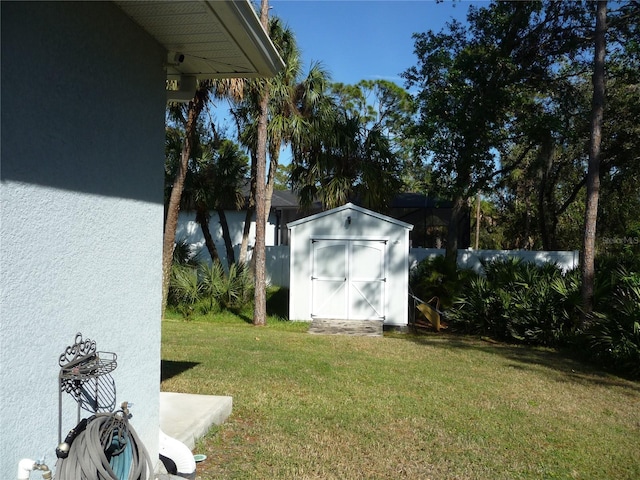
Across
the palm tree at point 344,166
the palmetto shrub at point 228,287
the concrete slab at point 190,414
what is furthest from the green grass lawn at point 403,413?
the palm tree at point 344,166

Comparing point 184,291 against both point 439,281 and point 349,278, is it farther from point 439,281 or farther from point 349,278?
point 439,281

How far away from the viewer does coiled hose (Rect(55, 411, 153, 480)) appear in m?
2.83

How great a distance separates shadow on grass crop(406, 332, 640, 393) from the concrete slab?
5631 millimetres

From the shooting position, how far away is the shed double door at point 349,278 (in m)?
14.9

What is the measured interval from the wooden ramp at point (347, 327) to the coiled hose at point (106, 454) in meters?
10.4

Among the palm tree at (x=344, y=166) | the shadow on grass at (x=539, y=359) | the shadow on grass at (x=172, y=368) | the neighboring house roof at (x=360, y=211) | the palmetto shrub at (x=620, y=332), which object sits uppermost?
the palm tree at (x=344, y=166)

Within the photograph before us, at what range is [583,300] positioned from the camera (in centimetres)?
1191

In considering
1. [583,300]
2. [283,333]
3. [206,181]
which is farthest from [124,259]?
[206,181]

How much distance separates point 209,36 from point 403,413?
439 cm

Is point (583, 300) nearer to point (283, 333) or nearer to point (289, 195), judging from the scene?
point (283, 333)

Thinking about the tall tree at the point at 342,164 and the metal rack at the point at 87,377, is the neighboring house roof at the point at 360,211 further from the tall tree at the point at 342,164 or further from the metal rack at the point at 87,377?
the metal rack at the point at 87,377

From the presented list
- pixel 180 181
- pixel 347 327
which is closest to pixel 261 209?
pixel 180 181

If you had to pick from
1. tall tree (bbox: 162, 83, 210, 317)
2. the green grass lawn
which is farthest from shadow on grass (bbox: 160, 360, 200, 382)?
tall tree (bbox: 162, 83, 210, 317)

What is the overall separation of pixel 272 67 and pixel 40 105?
7.52 ft
